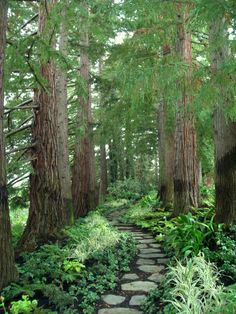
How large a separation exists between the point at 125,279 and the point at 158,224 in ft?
12.2

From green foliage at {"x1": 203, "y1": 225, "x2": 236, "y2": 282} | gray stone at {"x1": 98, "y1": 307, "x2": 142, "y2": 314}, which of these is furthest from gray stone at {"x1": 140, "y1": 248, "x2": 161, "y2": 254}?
gray stone at {"x1": 98, "y1": 307, "x2": 142, "y2": 314}

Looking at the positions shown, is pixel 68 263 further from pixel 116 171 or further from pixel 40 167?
pixel 116 171

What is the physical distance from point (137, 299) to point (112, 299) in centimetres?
29

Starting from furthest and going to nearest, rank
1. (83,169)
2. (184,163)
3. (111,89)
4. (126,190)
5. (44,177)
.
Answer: (126,190), (83,169), (111,89), (184,163), (44,177)

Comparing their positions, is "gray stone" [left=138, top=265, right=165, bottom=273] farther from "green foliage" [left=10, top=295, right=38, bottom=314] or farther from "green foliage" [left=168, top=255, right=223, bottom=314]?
"green foliage" [left=10, top=295, right=38, bottom=314]

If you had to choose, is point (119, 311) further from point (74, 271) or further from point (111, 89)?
point (111, 89)

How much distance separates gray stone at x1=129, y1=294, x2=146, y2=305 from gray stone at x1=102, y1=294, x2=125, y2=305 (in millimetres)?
117

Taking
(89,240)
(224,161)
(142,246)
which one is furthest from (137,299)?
(224,161)

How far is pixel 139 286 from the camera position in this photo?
4336 millimetres

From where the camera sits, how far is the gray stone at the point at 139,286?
13.9ft

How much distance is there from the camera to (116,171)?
72.0 feet

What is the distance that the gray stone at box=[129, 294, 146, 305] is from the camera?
3.84 meters

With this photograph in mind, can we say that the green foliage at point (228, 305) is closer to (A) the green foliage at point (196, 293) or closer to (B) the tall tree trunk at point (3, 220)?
(A) the green foliage at point (196, 293)

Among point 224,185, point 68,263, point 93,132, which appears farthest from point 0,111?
point 93,132
